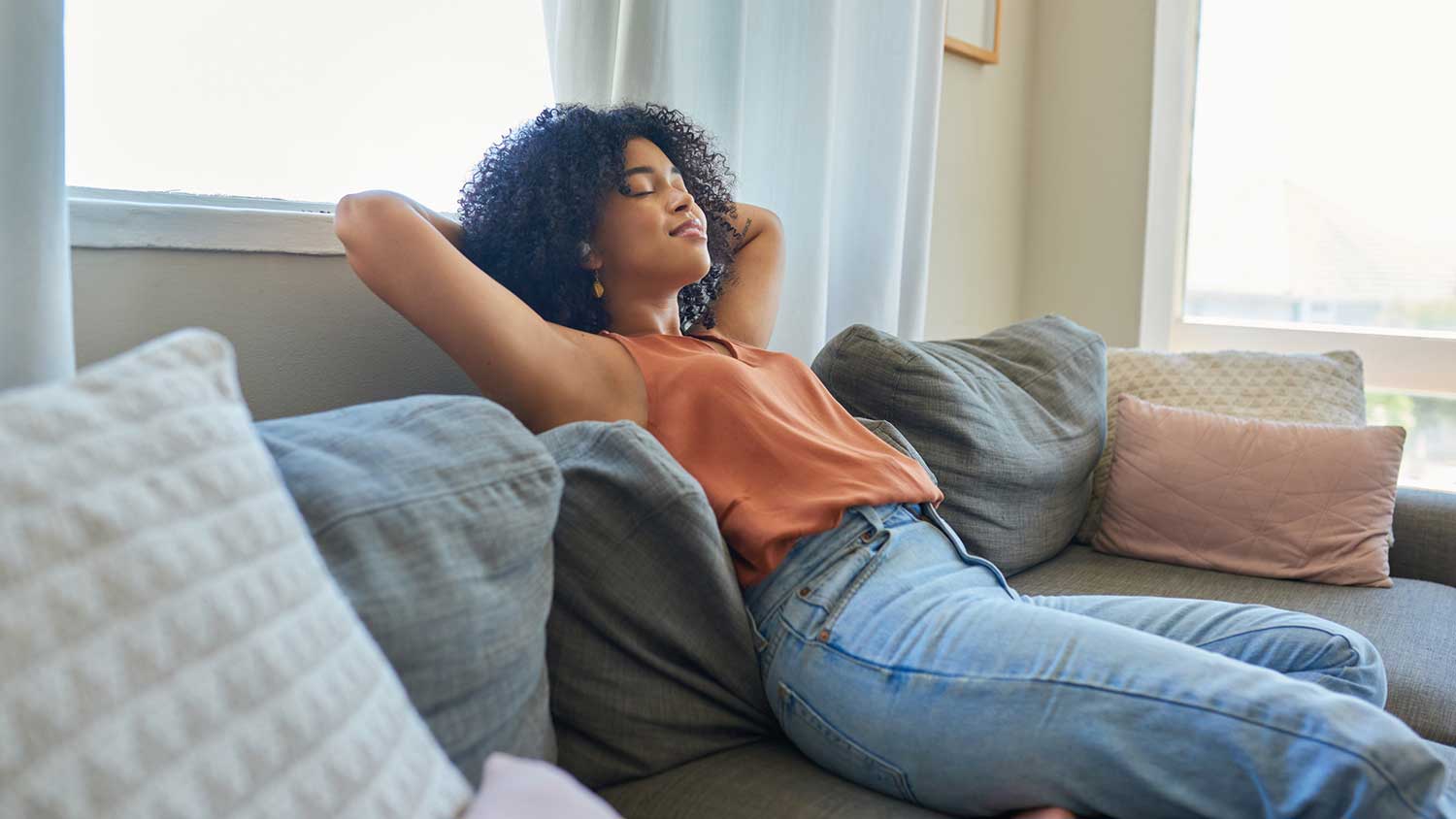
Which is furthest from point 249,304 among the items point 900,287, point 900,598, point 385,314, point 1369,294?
point 1369,294

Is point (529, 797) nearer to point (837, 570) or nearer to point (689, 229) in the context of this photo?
point (837, 570)

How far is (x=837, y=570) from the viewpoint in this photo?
49.4 inches

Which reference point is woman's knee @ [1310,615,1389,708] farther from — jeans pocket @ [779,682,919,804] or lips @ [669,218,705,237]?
lips @ [669,218,705,237]

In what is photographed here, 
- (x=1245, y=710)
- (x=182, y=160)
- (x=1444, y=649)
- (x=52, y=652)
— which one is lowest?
(x=1444, y=649)

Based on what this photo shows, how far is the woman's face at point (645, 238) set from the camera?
5.19 feet

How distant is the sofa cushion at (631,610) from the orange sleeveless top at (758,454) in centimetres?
10

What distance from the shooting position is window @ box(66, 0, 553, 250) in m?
1.41

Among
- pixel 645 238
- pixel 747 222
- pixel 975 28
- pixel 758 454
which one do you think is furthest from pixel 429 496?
pixel 975 28

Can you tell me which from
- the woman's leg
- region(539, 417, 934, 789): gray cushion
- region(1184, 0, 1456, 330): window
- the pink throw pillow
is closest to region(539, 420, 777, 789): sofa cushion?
region(539, 417, 934, 789): gray cushion

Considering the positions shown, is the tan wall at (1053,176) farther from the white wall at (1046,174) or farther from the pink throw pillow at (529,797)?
the pink throw pillow at (529,797)

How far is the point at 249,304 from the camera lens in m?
1.41

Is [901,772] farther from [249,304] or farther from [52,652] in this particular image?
[249,304]

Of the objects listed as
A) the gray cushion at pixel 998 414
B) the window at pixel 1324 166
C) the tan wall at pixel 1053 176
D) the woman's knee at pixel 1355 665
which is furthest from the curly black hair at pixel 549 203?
the window at pixel 1324 166

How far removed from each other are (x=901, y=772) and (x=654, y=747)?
0.80 feet
